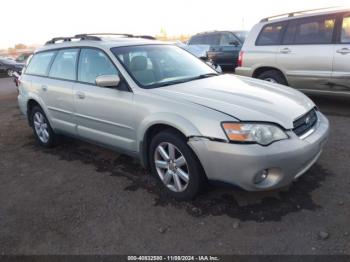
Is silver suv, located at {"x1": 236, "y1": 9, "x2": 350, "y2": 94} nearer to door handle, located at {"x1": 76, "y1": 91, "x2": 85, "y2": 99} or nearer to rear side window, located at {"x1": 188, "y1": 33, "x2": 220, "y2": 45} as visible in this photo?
door handle, located at {"x1": 76, "y1": 91, "x2": 85, "y2": 99}

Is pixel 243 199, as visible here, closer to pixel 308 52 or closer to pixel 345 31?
pixel 308 52

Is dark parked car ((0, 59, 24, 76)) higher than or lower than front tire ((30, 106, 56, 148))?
lower

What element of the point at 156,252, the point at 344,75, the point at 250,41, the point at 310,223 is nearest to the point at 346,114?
the point at 344,75

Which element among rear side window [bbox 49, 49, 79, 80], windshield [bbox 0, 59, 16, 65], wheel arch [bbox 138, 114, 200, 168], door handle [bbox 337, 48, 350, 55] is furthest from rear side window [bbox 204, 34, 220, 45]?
windshield [bbox 0, 59, 16, 65]

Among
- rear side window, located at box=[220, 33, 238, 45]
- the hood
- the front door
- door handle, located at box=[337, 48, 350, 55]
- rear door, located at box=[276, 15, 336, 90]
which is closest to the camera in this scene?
the hood

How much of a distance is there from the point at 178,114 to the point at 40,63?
3.13m

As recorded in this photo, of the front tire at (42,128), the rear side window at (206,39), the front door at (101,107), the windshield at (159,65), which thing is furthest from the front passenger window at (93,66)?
the rear side window at (206,39)

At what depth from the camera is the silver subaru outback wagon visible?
3125mm

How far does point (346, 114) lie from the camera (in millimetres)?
6270

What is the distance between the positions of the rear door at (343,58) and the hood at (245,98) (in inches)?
97.6

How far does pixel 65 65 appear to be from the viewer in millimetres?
4941

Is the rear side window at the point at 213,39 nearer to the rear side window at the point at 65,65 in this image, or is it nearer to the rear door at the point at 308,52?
the rear door at the point at 308,52

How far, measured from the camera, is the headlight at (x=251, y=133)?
10.1 feet

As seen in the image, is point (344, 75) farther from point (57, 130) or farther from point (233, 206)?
point (57, 130)
